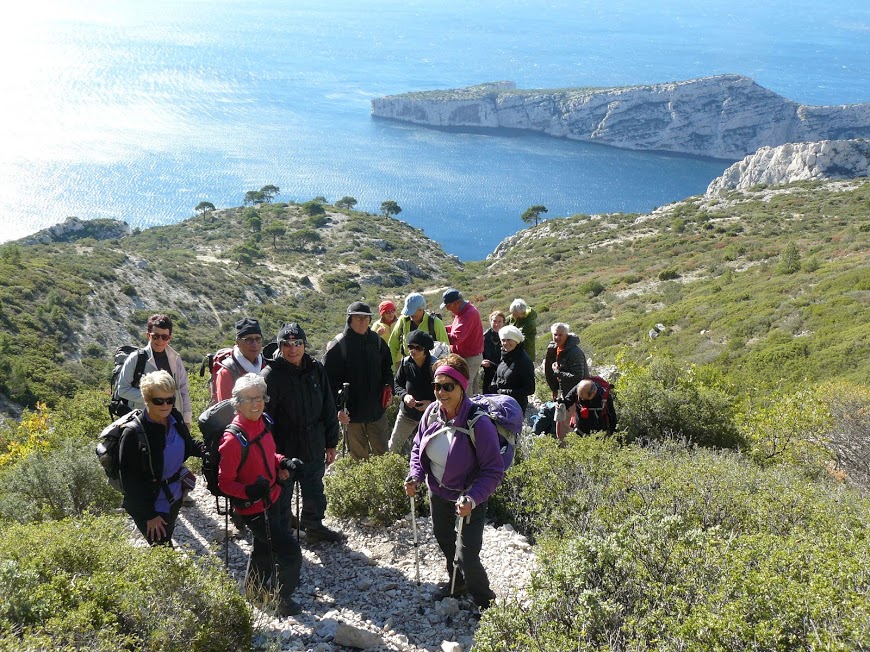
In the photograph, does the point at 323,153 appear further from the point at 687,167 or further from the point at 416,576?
the point at 416,576

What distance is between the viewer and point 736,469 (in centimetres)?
490

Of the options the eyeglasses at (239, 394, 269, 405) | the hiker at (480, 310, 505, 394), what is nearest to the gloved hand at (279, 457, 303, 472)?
the eyeglasses at (239, 394, 269, 405)

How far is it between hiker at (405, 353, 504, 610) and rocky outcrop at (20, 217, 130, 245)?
6414 centimetres

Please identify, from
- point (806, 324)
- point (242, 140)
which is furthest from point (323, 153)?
point (806, 324)

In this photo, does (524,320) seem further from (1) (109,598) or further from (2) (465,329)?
(1) (109,598)

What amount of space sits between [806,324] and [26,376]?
71.5 feet

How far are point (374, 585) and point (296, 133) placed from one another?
416 ft

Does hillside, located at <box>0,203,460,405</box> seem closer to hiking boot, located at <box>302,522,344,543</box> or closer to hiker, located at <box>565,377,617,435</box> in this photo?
hiking boot, located at <box>302,522,344,543</box>

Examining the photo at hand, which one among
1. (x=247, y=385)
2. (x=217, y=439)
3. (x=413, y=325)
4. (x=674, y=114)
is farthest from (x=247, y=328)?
(x=674, y=114)

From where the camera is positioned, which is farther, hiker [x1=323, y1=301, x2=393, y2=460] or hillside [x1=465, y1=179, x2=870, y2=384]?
hillside [x1=465, y1=179, x2=870, y2=384]

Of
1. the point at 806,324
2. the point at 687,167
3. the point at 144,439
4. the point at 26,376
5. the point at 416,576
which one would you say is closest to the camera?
the point at 144,439

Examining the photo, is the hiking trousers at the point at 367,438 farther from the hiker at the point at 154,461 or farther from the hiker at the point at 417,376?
the hiker at the point at 154,461

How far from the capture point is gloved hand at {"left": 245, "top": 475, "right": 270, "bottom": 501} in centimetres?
375

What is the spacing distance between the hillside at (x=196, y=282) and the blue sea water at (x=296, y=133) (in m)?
18.6
